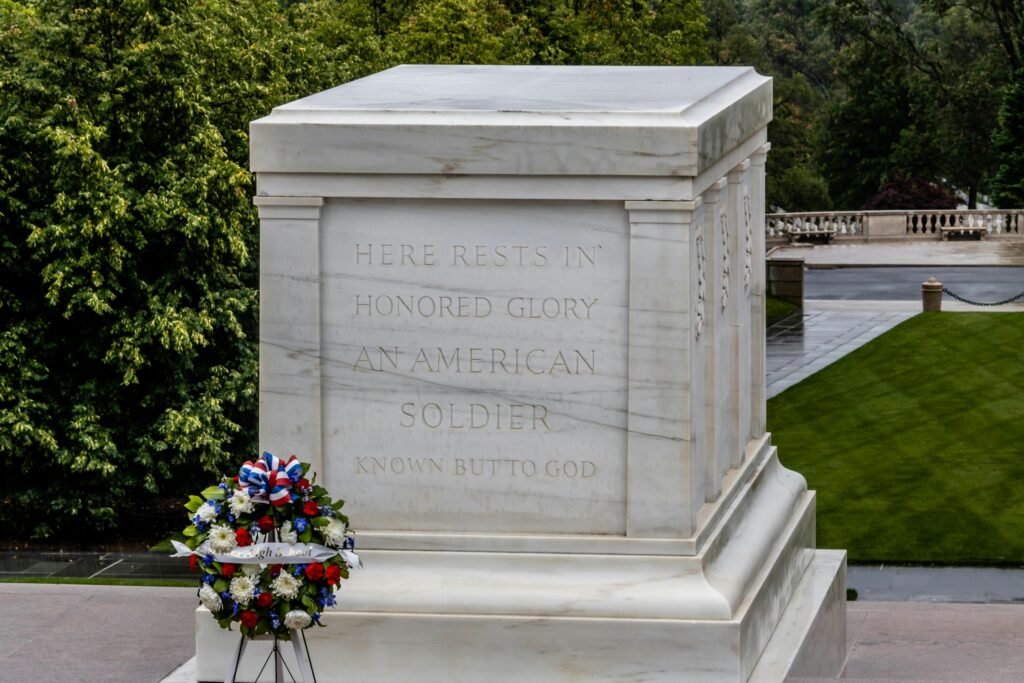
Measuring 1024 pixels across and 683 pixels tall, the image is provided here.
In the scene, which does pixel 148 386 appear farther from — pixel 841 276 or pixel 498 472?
pixel 841 276

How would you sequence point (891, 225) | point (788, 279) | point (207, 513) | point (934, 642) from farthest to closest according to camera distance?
point (891, 225), point (788, 279), point (934, 642), point (207, 513)

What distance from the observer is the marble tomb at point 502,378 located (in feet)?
32.9

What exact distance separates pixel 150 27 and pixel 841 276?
31280 millimetres

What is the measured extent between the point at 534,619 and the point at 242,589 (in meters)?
1.99

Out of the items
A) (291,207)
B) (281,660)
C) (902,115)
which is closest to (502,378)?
(291,207)

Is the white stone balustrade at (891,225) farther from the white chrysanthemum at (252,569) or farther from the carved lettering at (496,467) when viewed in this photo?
the white chrysanthemum at (252,569)

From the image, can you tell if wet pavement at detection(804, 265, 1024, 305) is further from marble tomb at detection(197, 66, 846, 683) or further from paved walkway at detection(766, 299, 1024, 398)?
marble tomb at detection(197, 66, 846, 683)

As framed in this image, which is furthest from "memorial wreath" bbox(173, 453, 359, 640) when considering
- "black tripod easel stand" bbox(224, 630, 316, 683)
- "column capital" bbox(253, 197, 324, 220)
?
"column capital" bbox(253, 197, 324, 220)

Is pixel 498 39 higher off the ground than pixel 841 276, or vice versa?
pixel 498 39

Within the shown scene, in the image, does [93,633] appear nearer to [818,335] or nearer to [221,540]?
[221,540]

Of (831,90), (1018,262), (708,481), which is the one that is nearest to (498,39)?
(1018,262)

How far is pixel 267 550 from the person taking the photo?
8.72 m

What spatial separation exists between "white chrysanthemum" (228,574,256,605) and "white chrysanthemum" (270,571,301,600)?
0.33ft

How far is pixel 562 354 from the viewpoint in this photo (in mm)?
10289
